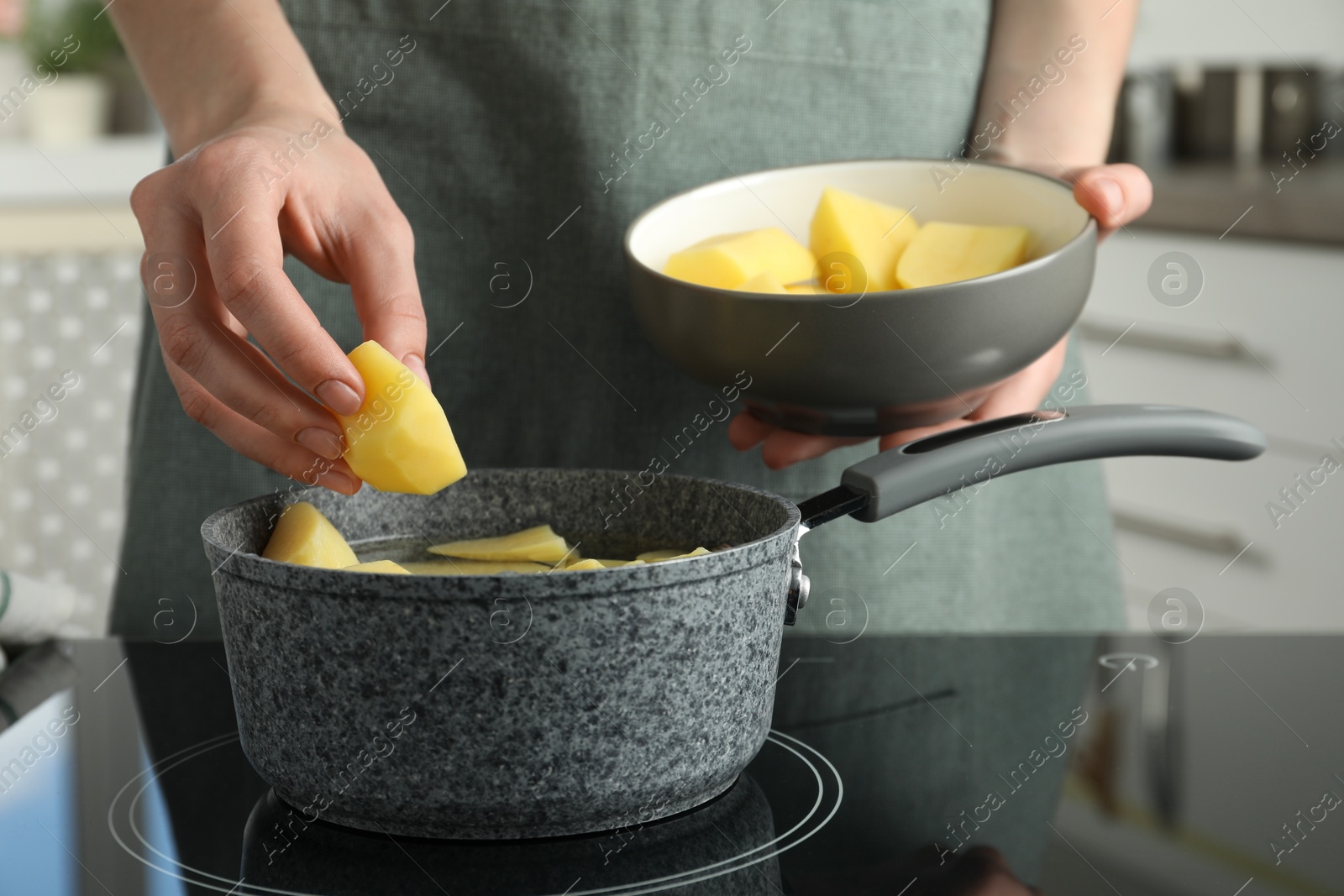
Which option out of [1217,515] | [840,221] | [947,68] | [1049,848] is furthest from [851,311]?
[1217,515]

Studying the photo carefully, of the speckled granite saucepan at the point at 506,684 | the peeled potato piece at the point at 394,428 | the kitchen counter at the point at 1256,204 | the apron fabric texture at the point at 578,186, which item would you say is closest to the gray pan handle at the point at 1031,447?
the speckled granite saucepan at the point at 506,684

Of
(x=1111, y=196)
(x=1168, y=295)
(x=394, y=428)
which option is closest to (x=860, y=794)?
(x=394, y=428)

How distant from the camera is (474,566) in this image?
1.67 feet

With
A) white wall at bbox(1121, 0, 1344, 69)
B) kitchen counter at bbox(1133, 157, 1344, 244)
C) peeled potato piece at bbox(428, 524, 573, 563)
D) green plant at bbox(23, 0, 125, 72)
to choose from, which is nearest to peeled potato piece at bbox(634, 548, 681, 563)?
peeled potato piece at bbox(428, 524, 573, 563)

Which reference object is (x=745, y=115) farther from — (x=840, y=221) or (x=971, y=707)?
(x=971, y=707)

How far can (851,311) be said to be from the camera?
54 centimetres

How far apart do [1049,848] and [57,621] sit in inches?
21.0

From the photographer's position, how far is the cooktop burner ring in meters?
0.39

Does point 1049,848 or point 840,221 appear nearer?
point 1049,848

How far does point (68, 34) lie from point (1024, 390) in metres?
1.86

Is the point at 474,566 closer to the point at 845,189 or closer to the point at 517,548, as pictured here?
the point at 517,548

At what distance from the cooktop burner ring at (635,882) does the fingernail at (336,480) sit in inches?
4.8

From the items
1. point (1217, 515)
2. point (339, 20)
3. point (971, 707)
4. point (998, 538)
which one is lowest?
point (1217, 515)

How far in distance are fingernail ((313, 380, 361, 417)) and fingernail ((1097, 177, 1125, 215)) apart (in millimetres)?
382
